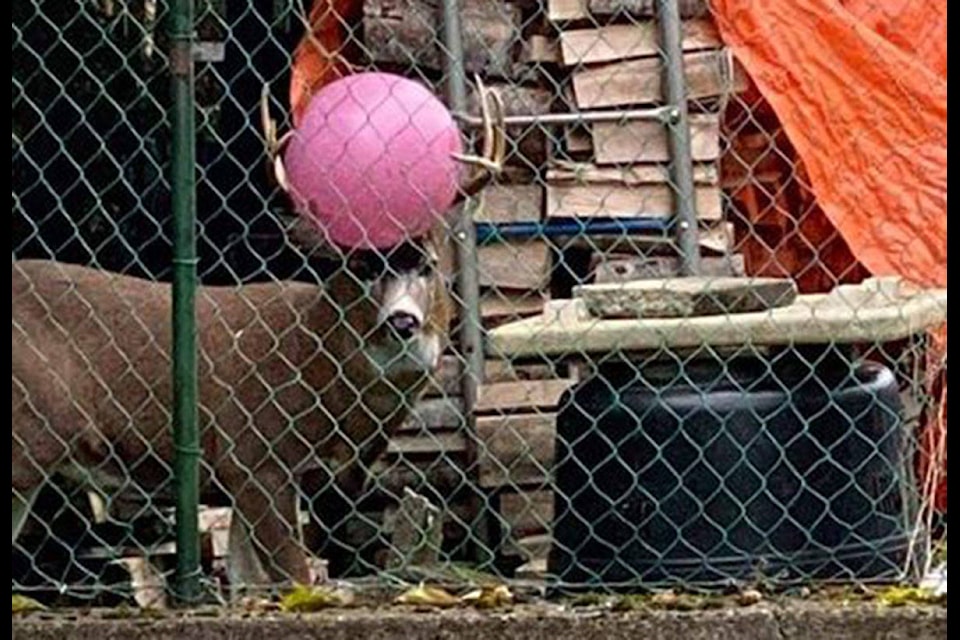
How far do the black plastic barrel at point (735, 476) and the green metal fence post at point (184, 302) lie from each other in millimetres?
845

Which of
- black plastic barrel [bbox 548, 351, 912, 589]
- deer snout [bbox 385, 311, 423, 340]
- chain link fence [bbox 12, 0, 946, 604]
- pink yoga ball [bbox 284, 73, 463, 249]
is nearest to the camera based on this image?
black plastic barrel [bbox 548, 351, 912, 589]

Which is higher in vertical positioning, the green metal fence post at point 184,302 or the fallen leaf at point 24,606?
the green metal fence post at point 184,302

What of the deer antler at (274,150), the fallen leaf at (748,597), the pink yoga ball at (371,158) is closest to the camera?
the fallen leaf at (748,597)

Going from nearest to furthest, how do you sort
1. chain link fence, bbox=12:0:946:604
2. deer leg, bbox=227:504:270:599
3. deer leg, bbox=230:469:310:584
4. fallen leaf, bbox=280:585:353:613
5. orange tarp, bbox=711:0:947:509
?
fallen leaf, bbox=280:585:353:613, deer leg, bbox=227:504:270:599, deer leg, bbox=230:469:310:584, chain link fence, bbox=12:0:946:604, orange tarp, bbox=711:0:947:509

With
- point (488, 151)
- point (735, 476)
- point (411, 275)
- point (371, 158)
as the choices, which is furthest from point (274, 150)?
point (735, 476)

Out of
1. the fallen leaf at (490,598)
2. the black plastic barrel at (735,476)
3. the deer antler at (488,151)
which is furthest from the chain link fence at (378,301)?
the fallen leaf at (490,598)

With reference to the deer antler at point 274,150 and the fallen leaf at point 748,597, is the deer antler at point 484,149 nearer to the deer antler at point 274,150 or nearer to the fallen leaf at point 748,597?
the deer antler at point 274,150

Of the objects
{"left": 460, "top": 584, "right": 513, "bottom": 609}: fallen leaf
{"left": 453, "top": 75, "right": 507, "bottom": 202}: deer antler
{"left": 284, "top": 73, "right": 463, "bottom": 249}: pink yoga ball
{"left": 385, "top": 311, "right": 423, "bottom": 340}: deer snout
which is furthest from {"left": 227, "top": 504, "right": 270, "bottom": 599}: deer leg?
{"left": 460, "top": 584, "right": 513, "bottom": 609}: fallen leaf

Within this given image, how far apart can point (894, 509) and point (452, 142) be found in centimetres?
176

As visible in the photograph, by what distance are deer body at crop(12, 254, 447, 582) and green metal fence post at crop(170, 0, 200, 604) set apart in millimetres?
1568

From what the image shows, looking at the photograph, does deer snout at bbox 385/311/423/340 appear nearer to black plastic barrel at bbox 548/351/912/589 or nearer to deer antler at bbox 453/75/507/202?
deer antler at bbox 453/75/507/202

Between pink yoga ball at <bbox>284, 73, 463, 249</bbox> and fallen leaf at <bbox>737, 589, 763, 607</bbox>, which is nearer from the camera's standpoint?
fallen leaf at <bbox>737, 589, 763, 607</bbox>

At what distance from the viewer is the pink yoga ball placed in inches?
290

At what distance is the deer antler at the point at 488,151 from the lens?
7910 millimetres
